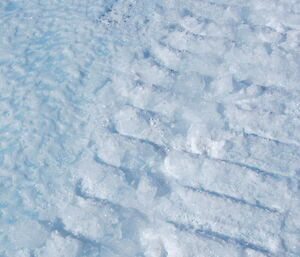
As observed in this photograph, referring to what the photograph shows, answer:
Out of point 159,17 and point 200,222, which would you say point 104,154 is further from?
point 159,17

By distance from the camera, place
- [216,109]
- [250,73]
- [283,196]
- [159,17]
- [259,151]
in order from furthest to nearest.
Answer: [159,17] < [250,73] < [216,109] < [259,151] < [283,196]

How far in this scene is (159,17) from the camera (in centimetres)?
260

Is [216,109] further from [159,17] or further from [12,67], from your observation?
[12,67]

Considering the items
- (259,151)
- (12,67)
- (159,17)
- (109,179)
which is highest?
(159,17)

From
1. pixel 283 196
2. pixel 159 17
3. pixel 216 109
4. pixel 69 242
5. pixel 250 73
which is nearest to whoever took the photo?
pixel 69 242

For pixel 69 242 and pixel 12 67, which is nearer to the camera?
pixel 69 242

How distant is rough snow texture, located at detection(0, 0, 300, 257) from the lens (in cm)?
175

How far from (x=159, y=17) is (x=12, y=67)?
1.11 meters

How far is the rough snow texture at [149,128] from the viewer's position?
1.75 meters

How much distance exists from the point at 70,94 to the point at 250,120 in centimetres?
112

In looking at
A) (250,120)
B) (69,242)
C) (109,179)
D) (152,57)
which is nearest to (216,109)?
(250,120)

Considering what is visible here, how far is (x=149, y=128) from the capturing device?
81.7 inches

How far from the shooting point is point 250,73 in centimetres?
228

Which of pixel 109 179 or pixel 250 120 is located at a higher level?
pixel 250 120
